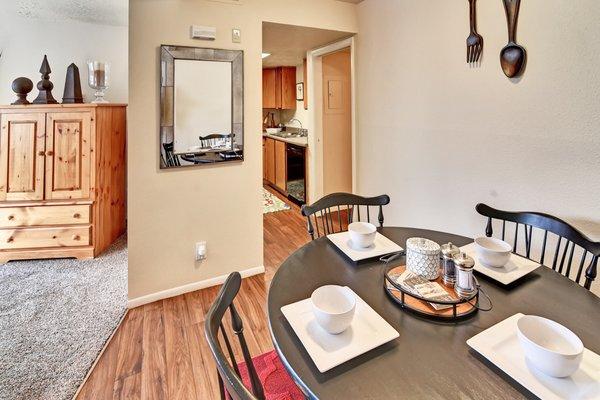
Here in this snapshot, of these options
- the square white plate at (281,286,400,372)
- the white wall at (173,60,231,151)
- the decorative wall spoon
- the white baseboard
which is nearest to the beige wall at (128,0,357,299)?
the white baseboard

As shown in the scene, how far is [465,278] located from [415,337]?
293 millimetres

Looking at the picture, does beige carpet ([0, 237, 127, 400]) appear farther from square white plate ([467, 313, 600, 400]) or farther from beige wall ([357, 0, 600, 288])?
beige wall ([357, 0, 600, 288])

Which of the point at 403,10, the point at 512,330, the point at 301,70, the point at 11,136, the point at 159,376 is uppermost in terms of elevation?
the point at 301,70

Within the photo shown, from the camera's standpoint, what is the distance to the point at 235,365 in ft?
2.31

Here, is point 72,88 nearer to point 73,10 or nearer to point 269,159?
point 73,10

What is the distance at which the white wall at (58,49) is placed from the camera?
313 centimetres

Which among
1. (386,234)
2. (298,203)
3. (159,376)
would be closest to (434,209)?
(386,234)

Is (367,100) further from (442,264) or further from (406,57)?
(442,264)

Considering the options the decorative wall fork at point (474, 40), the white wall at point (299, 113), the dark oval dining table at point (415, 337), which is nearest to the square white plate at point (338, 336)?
the dark oval dining table at point (415, 337)

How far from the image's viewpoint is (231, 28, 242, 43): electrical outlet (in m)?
2.25

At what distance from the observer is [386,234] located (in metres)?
1.49

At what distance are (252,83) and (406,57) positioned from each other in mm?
1206

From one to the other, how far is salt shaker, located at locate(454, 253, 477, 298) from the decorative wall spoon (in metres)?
1.31

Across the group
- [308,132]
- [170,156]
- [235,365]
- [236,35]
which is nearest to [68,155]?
[170,156]
